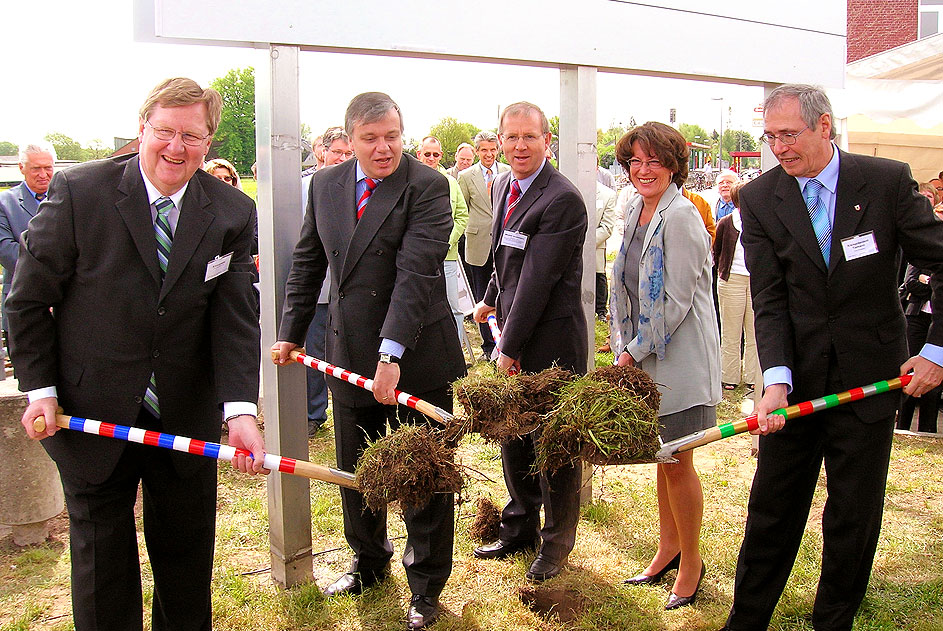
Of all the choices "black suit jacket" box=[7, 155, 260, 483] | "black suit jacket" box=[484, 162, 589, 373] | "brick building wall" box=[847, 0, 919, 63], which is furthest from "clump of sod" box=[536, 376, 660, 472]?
"brick building wall" box=[847, 0, 919, 63]

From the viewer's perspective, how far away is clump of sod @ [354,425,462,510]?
3.15 metres

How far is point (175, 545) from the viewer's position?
328cm

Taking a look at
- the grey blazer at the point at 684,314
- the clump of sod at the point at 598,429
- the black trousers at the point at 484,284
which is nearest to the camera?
the clump of sod at the point at 598,429

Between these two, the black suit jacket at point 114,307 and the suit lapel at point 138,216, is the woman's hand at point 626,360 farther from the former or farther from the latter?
the suit lapel at point 138,216

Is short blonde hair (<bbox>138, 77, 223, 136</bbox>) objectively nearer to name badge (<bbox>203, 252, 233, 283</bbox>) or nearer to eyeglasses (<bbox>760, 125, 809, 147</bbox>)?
name badge (<bbox>203, 252, 233, 283</bbox>)

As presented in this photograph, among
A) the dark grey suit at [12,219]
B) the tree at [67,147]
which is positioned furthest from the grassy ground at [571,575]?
the tree at [67,147]

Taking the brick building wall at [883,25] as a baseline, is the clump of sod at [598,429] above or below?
below

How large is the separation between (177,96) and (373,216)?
3.61ft

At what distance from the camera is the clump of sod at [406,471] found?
3154 mm

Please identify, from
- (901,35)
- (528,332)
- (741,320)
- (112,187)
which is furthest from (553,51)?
(901,35)

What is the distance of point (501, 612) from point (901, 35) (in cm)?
3476

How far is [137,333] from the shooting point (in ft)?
9.80

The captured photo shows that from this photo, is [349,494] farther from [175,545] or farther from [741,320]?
[741,320]

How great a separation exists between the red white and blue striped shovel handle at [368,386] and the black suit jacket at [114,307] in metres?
0.58
